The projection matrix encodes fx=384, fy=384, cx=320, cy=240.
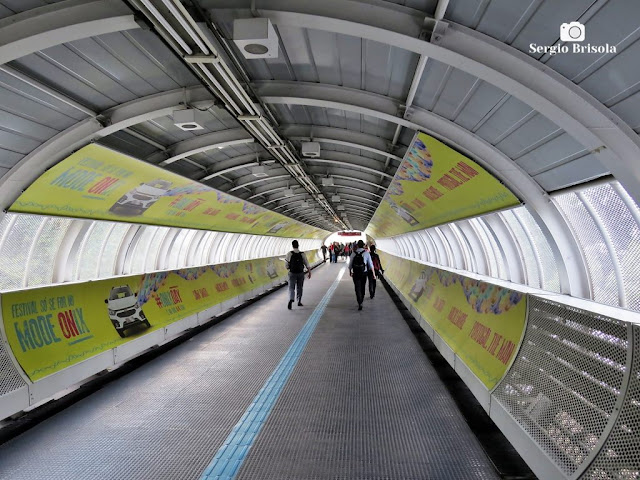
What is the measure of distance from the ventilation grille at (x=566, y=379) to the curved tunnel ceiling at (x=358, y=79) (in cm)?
190

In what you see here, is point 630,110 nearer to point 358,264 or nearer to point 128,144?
point 128,144

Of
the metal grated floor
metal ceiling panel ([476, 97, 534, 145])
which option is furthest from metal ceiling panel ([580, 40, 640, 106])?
the metal grated floor

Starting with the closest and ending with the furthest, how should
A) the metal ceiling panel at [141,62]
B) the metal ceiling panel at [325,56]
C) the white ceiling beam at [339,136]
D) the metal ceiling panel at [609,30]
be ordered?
the metal ceiling panel at [609,30] → the metal ceiling panel at [141,62] → the metal ceiling panel at [325,56] → the white ceiling beam at [339,136]

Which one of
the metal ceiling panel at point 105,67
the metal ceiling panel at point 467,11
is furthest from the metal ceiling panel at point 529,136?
the metal ceiling panel at point 105,67

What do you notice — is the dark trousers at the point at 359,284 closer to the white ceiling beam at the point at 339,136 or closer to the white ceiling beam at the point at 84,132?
the white ceiling beam at the point at 339,136

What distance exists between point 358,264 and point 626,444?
30.7 feet

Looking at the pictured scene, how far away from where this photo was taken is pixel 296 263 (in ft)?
38.9

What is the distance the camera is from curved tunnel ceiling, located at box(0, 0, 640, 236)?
3598 mm

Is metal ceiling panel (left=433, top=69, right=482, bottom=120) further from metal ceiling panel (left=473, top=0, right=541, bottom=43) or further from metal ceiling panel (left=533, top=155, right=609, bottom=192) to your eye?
metal ceiling panel (left=533, top=155, right=609, bottom=192)

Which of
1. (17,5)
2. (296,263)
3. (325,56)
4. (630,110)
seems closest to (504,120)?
(630,110)

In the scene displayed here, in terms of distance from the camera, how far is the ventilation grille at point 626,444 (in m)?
2.19

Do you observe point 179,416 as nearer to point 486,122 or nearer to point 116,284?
point 116,284

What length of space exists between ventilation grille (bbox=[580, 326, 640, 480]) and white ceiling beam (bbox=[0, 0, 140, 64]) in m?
5.05

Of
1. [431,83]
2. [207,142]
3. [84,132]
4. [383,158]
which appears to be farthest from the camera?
[383,158]
